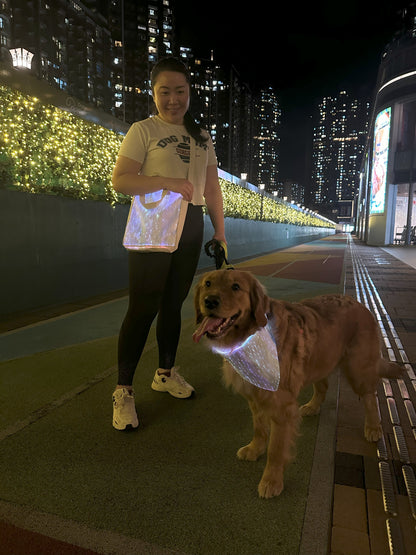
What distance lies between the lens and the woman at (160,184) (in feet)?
7.52

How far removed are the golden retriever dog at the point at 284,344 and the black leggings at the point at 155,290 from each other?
49cm

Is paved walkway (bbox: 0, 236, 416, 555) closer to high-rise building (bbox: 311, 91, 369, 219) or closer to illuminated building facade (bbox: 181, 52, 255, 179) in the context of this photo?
illuminated building facade (bbox: 181, 52, 255, 179)

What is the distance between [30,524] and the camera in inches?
A: 62.2

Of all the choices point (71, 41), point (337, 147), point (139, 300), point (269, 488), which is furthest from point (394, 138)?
point (337, 147)

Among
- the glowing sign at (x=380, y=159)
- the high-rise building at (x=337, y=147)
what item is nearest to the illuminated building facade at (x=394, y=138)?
the glowing sign at (x=380, y=159)

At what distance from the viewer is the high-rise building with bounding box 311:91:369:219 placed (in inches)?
7254

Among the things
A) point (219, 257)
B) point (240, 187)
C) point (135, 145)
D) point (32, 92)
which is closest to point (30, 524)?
point (219, 257)

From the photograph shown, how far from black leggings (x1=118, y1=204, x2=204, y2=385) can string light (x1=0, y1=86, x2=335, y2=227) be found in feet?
15.1

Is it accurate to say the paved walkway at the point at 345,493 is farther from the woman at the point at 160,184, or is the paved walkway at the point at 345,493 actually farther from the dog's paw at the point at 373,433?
the woman at the point at 160,184

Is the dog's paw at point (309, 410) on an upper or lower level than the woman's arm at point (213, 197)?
lower

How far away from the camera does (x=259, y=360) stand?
1.83 meters

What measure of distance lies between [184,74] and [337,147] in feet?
699

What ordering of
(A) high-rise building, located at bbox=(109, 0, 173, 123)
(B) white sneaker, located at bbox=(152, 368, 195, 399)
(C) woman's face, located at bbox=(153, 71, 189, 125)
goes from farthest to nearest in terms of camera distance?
(A) high-rise building, located at bbox=(109, 0, 173, 123)
(B) white sneaker, located at bbox=(152, 368, 195, 399)
(C) woman's face, located at bbox=(153, 71, 189, 125)

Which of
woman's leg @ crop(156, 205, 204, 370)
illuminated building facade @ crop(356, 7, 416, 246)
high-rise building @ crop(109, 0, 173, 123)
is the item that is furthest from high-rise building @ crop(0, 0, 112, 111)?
woman's leg @ crop(156, 205, 204, 370)
